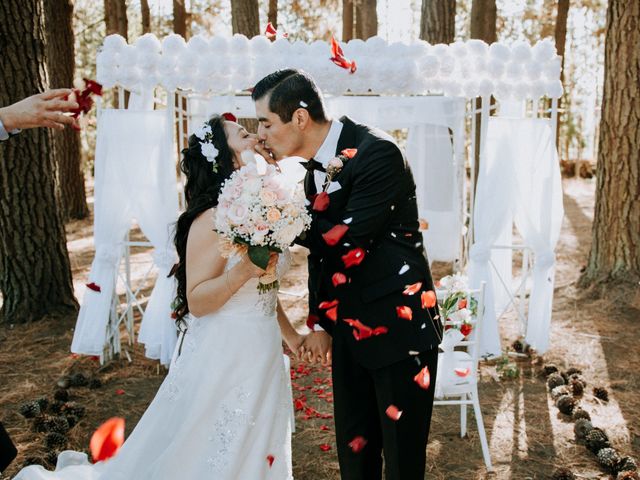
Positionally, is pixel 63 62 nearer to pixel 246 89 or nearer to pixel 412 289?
pixel 246 89

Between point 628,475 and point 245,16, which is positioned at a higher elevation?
point 245,16

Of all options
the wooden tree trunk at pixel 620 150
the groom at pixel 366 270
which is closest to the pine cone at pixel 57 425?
the groom at pixel 366 270

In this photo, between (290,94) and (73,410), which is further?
(73,410)

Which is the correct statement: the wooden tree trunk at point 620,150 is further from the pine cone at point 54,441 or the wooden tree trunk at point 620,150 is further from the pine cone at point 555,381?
the pine cone at point 54,441

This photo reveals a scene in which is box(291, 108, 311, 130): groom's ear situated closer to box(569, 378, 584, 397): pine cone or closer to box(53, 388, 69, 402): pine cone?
box(53, 388, 69, 402): pine cone

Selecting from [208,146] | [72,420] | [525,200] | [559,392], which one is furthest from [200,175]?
[525,200]

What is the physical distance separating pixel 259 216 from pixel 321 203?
32 centimetres

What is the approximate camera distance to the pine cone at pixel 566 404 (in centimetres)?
439

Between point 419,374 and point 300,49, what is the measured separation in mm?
3656

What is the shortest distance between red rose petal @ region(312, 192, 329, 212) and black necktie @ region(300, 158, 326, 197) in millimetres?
210

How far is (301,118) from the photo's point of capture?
8.21 feet

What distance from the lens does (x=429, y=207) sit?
7.63 meters

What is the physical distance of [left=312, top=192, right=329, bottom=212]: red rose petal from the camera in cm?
233

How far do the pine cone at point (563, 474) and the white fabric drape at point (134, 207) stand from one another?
122 inches
